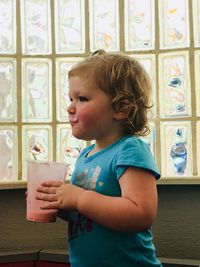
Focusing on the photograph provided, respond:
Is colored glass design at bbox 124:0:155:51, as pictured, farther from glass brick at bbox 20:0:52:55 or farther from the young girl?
the young girl

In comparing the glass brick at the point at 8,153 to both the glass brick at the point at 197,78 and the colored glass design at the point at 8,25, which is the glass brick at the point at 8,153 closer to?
the colored glass design at the point at 8,25

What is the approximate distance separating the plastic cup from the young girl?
34mm

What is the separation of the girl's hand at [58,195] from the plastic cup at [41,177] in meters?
0.03

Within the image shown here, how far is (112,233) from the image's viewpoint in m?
0.82

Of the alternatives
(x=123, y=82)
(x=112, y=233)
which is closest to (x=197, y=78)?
(x=123, y=82)

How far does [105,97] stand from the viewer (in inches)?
33.4

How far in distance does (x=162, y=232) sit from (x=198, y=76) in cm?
63

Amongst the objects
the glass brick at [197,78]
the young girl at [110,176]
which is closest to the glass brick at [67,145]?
the glass brick at [197,78]

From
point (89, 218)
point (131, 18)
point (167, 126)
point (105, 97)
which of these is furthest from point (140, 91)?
point (131, 18)

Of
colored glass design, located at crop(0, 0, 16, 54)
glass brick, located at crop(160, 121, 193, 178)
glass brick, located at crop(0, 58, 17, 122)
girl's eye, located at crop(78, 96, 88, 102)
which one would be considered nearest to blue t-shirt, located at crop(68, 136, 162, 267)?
girl's eye, located at crop(78, 96, 88, 102)

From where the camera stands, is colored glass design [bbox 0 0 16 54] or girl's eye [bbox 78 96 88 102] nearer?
girl's eye [bbox 78 96 88 102]

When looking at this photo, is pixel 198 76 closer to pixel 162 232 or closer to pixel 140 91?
pixel 162 232

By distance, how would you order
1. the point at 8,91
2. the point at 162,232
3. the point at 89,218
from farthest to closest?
1. the point at 8,91
2. the point at 162,232
3. the point at 89,218

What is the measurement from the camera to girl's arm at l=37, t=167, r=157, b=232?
754 mm
